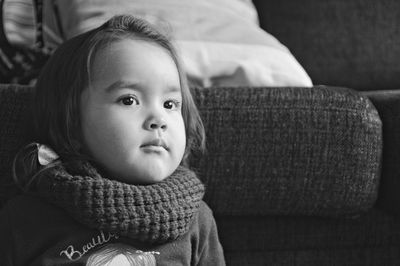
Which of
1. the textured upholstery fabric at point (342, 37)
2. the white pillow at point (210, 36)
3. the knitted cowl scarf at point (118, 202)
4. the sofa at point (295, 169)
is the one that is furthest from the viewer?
the textured upholstery fabric at point (342, 37)

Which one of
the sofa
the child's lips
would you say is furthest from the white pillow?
the child's lips

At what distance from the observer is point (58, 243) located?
90cm

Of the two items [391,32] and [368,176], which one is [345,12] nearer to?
[391,32]

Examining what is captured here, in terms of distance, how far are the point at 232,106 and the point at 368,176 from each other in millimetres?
266

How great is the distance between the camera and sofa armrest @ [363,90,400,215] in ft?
3.72

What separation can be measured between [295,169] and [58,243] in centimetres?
42

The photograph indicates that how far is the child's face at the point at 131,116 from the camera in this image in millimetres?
917

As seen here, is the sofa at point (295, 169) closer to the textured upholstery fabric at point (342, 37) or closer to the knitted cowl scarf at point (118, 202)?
the knitted cowl scarf at point (118, 202)

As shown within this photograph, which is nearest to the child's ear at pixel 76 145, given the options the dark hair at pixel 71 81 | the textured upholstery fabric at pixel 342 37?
the dark hair at pixel 71 81

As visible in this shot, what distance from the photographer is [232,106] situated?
1.09 m

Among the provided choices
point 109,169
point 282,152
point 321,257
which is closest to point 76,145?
point 109,169

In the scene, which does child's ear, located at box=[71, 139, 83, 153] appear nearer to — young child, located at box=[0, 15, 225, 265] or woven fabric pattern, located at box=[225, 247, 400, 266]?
young child, located at box=[0, 15, 225, 265]

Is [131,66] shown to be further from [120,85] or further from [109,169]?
[109,169]

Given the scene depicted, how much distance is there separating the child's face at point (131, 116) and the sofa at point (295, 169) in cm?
15
